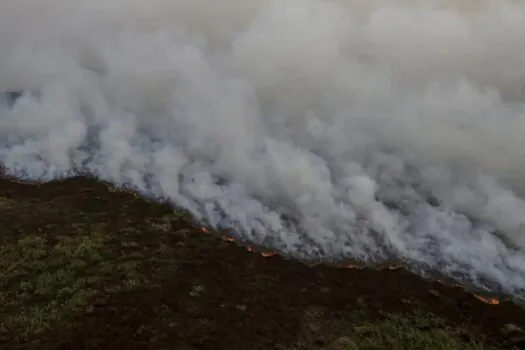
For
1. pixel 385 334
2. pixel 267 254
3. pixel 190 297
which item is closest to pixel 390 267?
pixel 267 254

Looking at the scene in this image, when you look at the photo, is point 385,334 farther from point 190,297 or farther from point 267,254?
point 267,254

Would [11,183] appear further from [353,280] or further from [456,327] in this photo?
[456,327]

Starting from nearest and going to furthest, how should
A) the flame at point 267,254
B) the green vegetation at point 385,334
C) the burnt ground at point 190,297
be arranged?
the burnt ground at point 190,297
the green vegetation at point 385,334
the flame at point 267,254

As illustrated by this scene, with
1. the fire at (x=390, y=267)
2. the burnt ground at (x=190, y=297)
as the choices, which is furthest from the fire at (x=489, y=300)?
the burnt ground at (x=190, y=297)

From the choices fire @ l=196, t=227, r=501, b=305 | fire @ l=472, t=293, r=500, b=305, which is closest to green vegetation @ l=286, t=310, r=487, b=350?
fire @ l=472, t=293, r=500, b=305

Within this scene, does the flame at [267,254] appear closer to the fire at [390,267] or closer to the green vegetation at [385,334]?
the fire at [390,267]

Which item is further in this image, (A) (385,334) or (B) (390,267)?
(B) (390,267)

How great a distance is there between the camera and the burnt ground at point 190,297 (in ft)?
117

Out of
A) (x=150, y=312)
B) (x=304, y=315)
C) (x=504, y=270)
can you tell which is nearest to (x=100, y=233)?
(x=150, y=312)

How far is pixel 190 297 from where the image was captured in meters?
39.8

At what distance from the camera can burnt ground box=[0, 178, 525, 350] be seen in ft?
117

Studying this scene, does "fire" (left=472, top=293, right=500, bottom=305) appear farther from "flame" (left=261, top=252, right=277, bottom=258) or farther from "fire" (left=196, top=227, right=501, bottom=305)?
"flame" (left=261, top=252, right=277, bottom=258)

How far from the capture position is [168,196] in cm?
5994

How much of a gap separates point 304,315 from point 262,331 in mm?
3589
